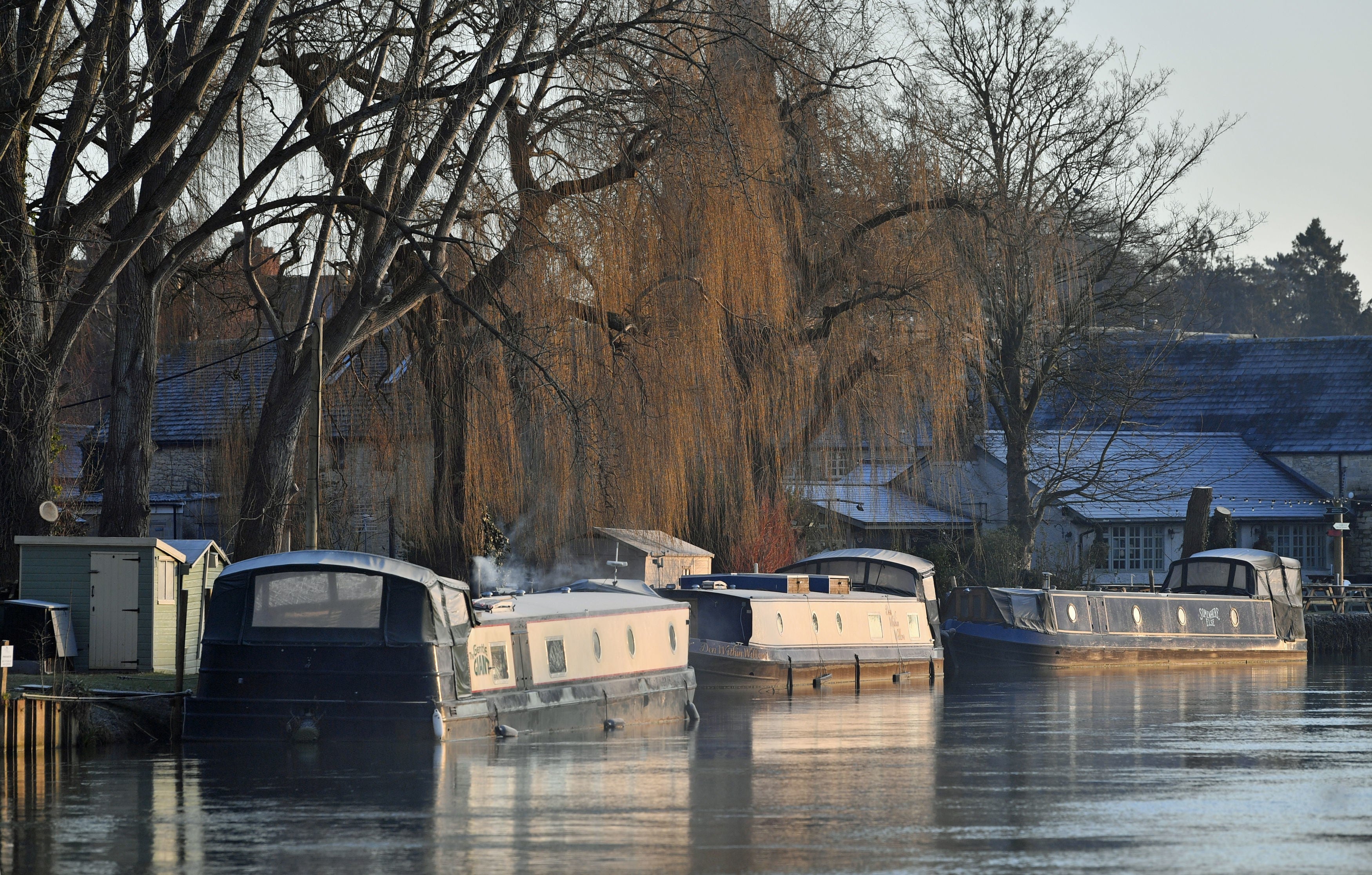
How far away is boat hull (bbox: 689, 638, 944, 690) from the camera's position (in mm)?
31641

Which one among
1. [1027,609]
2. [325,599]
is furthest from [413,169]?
[1027,609]

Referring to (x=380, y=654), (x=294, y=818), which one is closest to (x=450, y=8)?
(x=380, y=654)

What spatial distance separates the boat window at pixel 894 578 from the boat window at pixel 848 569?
0.23 meters

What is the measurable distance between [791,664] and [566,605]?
27.9 ft

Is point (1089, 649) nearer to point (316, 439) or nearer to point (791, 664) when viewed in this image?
point (791, 664)

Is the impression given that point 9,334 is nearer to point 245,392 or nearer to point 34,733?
point 34,733

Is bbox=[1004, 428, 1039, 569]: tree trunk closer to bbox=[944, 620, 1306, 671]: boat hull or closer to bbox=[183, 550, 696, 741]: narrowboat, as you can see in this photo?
bbox=[944, 620, 1306, 671]: boat hull

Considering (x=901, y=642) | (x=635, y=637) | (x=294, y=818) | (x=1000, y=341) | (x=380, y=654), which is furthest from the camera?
(x=1000, y=341)

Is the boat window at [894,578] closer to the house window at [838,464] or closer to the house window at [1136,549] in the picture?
the house window at [838,464]

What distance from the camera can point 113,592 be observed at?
81.5 ft

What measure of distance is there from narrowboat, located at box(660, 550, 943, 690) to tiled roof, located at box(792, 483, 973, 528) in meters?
6.60

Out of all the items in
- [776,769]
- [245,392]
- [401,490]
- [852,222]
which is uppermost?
[852,222]

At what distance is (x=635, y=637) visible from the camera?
25.6 meters

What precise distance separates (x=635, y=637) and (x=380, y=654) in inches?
249
